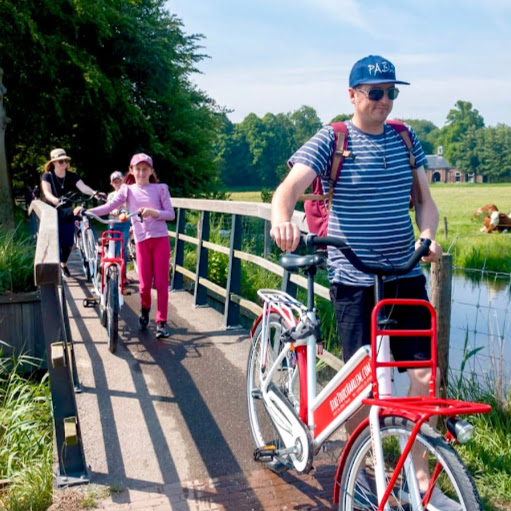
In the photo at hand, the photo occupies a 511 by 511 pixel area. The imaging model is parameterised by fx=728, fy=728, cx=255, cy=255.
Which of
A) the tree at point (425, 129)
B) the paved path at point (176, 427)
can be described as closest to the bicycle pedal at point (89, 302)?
the paved path at point (176, 427)

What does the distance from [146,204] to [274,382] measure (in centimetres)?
333

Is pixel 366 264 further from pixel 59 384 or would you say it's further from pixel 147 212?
pixel 147 212

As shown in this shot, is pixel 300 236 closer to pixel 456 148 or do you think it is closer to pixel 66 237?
pixel 66 237

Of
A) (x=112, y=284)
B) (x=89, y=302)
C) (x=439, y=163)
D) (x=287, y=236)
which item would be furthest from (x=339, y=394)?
(x=439, y=163)

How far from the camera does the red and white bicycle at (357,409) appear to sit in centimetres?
229

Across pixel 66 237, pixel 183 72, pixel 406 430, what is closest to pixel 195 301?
pixel 66 237

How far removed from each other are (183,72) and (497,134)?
335ft

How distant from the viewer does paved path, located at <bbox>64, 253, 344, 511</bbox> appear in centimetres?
358

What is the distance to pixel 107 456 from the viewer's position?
4039 millimetres

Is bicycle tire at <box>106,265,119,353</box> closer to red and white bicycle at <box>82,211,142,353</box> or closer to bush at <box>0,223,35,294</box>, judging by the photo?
red and white bicycle at <box>82,211,142,353</box>

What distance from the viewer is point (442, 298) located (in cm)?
404

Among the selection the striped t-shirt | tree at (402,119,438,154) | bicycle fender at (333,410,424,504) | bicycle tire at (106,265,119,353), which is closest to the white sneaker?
bicycle fender at (333,410,424,504)

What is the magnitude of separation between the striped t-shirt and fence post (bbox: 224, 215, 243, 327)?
372 centimetres

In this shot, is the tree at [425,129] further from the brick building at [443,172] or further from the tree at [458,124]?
the brick building at [443,172]
